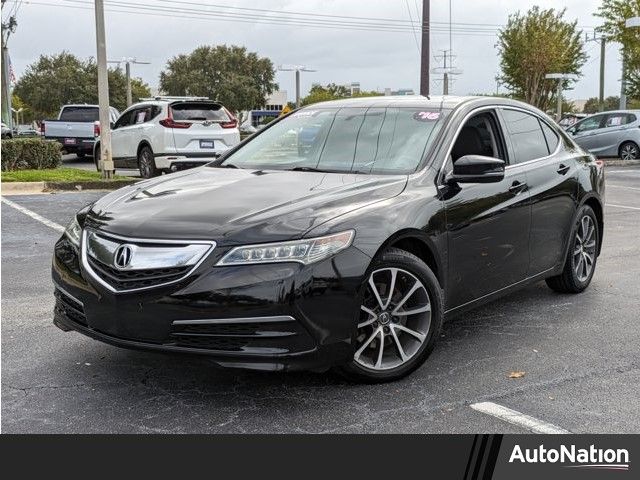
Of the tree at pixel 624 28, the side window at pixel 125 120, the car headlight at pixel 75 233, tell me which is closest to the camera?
the car headlight at pixel 75 233

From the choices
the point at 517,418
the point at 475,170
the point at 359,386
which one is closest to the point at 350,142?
the point at 475,170

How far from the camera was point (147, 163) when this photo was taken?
15320 mm

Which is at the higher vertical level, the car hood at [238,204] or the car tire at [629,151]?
the car hood at [238,204]

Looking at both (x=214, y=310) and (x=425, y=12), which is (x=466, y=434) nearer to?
(x=214, y=310)

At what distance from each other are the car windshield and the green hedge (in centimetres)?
1158

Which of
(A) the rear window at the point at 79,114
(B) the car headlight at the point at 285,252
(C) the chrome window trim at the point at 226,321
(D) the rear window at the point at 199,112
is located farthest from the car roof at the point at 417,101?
(A) the rear window at the point at 79,114

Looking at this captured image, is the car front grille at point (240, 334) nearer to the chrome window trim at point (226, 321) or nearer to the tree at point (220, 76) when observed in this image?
the chrome window trim at point (226, 321)

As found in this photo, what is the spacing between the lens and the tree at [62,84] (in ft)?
211

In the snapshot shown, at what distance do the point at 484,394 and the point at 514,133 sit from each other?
2.17 m

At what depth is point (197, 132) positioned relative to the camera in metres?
14.7

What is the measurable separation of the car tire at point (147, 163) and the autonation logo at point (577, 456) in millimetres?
12613

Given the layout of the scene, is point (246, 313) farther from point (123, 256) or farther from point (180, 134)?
point (180, 134)

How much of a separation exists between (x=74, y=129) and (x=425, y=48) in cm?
1073

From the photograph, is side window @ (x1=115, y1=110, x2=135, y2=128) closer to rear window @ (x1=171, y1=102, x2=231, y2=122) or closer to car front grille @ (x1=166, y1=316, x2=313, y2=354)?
rear window @ (x1=171, y1=102, x2=231, y2=122)
